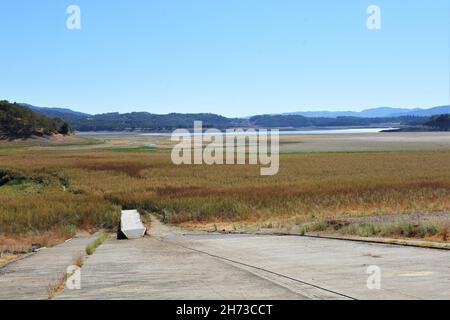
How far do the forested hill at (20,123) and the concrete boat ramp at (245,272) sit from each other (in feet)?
422

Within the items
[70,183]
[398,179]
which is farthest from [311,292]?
[70,183]

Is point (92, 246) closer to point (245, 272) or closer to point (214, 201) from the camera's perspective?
point (245, 272)

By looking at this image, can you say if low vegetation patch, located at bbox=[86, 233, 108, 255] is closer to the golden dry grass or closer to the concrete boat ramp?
the concrete boat ramp

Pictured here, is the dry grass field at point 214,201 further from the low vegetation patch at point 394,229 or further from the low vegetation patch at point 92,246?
the low vegetation patch at point 92,246

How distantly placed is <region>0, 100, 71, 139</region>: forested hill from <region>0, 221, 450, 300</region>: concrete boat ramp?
5062 inches

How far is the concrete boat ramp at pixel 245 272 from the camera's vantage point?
32.2ft

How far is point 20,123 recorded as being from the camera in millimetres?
140875

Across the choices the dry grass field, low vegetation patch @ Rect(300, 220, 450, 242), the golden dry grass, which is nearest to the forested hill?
the dry grass field

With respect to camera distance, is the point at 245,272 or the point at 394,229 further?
the point at 394,229

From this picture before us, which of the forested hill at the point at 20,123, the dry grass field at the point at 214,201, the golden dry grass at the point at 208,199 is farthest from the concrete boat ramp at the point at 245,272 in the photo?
the forested hill at the point at 20,123

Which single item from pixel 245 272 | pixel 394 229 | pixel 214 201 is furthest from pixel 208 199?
pixel 245 272

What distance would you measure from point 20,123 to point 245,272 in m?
139
